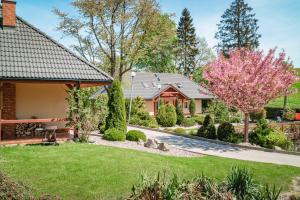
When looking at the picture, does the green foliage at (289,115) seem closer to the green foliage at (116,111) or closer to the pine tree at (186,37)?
the green foliage at (116,111)

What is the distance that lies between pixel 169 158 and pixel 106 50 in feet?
73.2

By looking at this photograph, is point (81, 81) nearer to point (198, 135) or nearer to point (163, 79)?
point (198, 135)

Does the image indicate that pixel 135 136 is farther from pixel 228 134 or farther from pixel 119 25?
pixel 119 25

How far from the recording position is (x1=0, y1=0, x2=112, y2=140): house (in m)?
15.0

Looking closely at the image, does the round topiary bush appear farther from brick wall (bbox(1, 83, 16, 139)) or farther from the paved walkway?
brick wall (bbox(1, 83, 16, 139))

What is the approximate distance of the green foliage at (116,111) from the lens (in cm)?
1905

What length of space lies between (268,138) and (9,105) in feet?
44.1

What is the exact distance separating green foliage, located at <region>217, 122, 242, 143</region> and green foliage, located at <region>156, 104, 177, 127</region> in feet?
36.6

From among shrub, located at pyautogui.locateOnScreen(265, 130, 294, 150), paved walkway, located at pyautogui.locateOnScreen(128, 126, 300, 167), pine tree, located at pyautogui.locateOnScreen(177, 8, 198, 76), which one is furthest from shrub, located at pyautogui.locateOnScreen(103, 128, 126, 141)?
pine tree, located at pyautogui.locateOnScreen(177, 8, 198, 76)

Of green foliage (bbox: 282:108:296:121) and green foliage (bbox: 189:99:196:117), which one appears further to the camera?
green foliage (bbox: 189:99:196:117)

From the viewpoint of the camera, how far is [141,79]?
42.9m

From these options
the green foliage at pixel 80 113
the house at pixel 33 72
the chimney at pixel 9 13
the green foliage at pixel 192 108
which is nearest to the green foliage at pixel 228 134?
the house at pixel 33 72

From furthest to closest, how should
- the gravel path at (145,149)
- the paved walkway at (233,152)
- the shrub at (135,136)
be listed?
the shrub at (135,136) < the gravel path at (145,149) < the paved walkway at (233,152)

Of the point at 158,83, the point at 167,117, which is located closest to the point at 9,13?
the point at 167,117
